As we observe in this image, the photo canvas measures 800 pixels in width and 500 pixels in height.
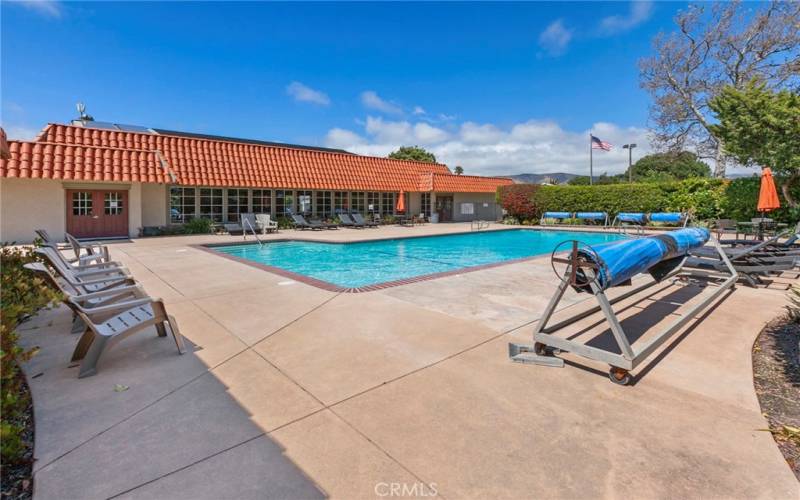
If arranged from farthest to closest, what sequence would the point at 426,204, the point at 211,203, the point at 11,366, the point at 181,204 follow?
the point at 426,204
the point at 211,203
the point at 181,204
the point at 11,366

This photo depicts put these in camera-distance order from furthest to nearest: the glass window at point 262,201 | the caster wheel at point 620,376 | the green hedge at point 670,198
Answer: the glass window at point 262,201 → the green hedge at point 670,198 → the caster wheel at point 620,376

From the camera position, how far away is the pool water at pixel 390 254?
10.7 m

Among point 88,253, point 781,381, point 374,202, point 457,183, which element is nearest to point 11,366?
point 781,381

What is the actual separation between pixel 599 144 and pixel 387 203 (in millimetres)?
16971

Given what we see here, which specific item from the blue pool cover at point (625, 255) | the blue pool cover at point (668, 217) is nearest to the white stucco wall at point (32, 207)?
the blue pool cover at point (625, 255)

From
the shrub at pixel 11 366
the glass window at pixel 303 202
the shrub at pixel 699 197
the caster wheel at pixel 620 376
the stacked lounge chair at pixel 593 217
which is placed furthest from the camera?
the stacked lounge chair at pixel 593 217

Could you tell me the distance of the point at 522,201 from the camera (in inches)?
1014

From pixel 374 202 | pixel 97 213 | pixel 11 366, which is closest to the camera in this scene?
pixel 11 366

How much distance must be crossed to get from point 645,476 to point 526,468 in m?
0.65

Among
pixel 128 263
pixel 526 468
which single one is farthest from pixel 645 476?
pixel 128 263

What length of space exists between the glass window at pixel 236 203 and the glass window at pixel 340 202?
17.9 ft

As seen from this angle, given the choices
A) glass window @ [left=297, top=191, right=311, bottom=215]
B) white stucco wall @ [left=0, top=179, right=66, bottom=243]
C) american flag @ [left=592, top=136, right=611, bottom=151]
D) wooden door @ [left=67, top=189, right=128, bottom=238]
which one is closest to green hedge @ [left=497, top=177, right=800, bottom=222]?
american flag @ [left=592, top=136, right=611, bottom=151]

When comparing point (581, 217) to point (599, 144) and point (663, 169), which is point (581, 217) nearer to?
point (599, 144)

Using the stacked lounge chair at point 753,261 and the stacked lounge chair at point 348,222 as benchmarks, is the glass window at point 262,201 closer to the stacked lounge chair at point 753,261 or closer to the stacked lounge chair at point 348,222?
the stacked lounge chair at point 348,222
